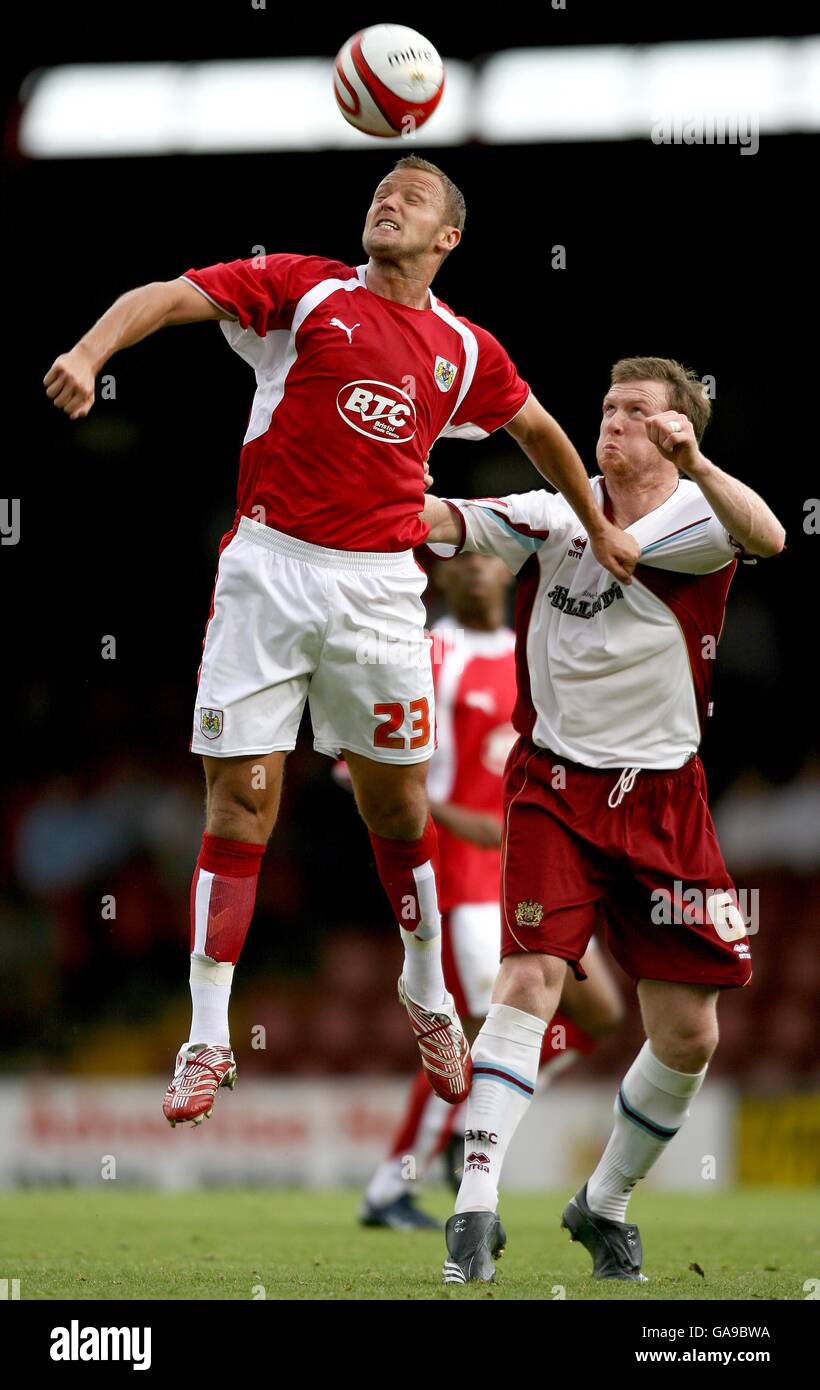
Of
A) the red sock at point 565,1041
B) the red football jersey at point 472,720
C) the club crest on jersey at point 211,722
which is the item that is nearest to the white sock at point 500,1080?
the club crest on jersey at point 211,722

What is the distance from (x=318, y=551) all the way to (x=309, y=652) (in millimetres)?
285

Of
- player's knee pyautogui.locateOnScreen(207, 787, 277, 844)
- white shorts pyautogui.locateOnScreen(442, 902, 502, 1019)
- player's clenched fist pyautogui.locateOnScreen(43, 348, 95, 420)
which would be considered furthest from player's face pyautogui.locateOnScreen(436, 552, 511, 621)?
player's clenched fist pyautogui.locateOnScreen(43, 348, 95, 420)

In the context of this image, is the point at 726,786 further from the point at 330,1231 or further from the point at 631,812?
the point at 631,812

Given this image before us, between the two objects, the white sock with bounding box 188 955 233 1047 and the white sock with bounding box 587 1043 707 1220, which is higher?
the white sock with bounding box 188 955 233 1047

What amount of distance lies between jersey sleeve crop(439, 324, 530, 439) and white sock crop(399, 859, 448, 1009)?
53.0 inches

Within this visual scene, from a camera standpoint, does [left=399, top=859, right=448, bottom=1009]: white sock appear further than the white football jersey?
Yes

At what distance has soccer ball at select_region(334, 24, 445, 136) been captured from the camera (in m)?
5.20

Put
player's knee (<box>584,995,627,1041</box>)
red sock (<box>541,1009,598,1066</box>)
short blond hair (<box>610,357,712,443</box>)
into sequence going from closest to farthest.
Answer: short blond hair (<box>610,357,712,443</box>) < player's knee (<box>584,995,627,1041</box>) < red sock (<box>541,1009,598,1066</box>)

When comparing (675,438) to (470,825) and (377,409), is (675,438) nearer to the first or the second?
(377,409)

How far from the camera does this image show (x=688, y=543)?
5215mm

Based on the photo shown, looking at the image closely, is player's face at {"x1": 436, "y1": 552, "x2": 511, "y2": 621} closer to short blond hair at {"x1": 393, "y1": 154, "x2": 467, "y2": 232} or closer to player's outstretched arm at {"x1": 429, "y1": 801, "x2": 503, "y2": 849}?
player's outstretched arm at {"x1": 429, "y1": 801, "x2": 503, "y2": 849}

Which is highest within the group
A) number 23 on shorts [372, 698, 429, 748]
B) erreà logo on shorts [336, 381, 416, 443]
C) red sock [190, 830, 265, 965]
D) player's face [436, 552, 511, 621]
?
erreà logo on shorts [336, 381, 416, 443]

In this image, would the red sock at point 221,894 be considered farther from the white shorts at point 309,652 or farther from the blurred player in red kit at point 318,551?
the white shorts at point 309,652

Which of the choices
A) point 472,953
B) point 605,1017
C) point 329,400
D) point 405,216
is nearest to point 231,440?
point 472,953
